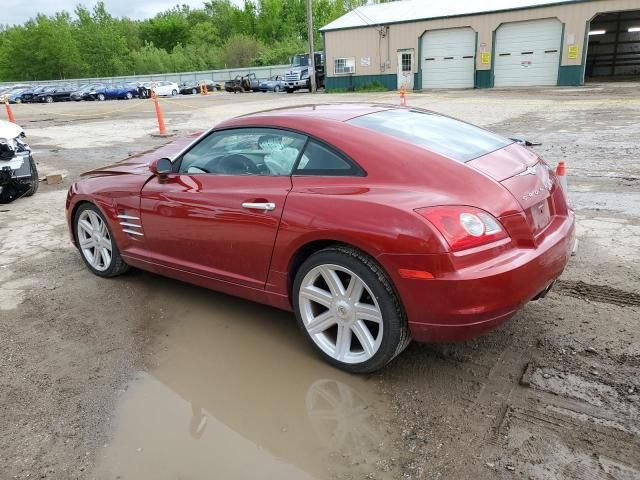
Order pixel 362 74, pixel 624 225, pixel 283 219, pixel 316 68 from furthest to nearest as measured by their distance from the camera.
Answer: pixel 316 68 < pixel 362 74 < pixel 624 225 < pixel 283 219

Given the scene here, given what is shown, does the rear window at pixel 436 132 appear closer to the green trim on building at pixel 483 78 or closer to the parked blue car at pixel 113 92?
the green trim on building at pixel 483 78

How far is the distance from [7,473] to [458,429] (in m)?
2.24

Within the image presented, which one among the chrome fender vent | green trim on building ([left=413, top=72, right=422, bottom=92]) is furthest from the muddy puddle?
green trim on building ([left=413, top=72, right=422, bottom=92])

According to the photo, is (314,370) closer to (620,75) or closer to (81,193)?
(81,193)

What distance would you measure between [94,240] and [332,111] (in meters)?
2.58

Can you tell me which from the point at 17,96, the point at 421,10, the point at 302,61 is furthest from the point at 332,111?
the point at 17,96

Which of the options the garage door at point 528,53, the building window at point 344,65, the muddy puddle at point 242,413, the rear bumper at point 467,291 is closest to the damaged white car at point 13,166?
the muddy puddle at point 242,413

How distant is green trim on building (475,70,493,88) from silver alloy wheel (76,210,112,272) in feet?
91.9

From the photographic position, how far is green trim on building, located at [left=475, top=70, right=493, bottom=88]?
29047mm

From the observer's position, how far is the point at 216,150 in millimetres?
3906

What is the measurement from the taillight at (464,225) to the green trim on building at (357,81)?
31152 millimetres

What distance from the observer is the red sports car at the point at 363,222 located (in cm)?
273

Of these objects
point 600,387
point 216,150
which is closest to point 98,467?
point 216,150

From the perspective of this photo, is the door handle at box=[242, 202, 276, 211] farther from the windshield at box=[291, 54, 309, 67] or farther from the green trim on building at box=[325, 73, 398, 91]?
the windshield at box=[291, 54, 309, 67]
